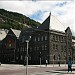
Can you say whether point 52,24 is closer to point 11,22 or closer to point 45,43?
point 45,43

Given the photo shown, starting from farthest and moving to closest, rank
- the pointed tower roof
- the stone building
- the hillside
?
the hillside
the pointed tower roof
the stone building

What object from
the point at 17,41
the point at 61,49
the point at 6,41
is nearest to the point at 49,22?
the point at 61,49

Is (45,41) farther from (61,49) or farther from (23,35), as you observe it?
(23,35)

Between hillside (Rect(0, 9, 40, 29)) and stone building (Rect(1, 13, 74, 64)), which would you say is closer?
stone building (Rect(1, 13, 74, 64))

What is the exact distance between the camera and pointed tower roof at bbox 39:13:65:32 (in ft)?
246

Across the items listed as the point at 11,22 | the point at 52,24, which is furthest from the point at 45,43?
the point at 11,22

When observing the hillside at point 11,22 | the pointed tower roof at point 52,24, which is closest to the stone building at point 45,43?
the pointed tower roof at point 52,24

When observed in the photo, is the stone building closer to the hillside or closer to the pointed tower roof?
the pointed tower roof

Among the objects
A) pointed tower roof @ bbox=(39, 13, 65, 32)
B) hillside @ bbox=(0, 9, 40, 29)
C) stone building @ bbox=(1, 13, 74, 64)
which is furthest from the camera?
hillside @ bbox=(0, 9, 40, 29)

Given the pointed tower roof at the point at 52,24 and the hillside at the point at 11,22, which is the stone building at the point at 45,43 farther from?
the hillside at the point at 11,22

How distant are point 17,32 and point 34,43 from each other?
524 inches

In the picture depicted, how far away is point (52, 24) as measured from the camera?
251ft

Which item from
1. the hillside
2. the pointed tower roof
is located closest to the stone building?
the pointed tower roof

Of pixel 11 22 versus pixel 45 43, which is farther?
pixel 11 22
